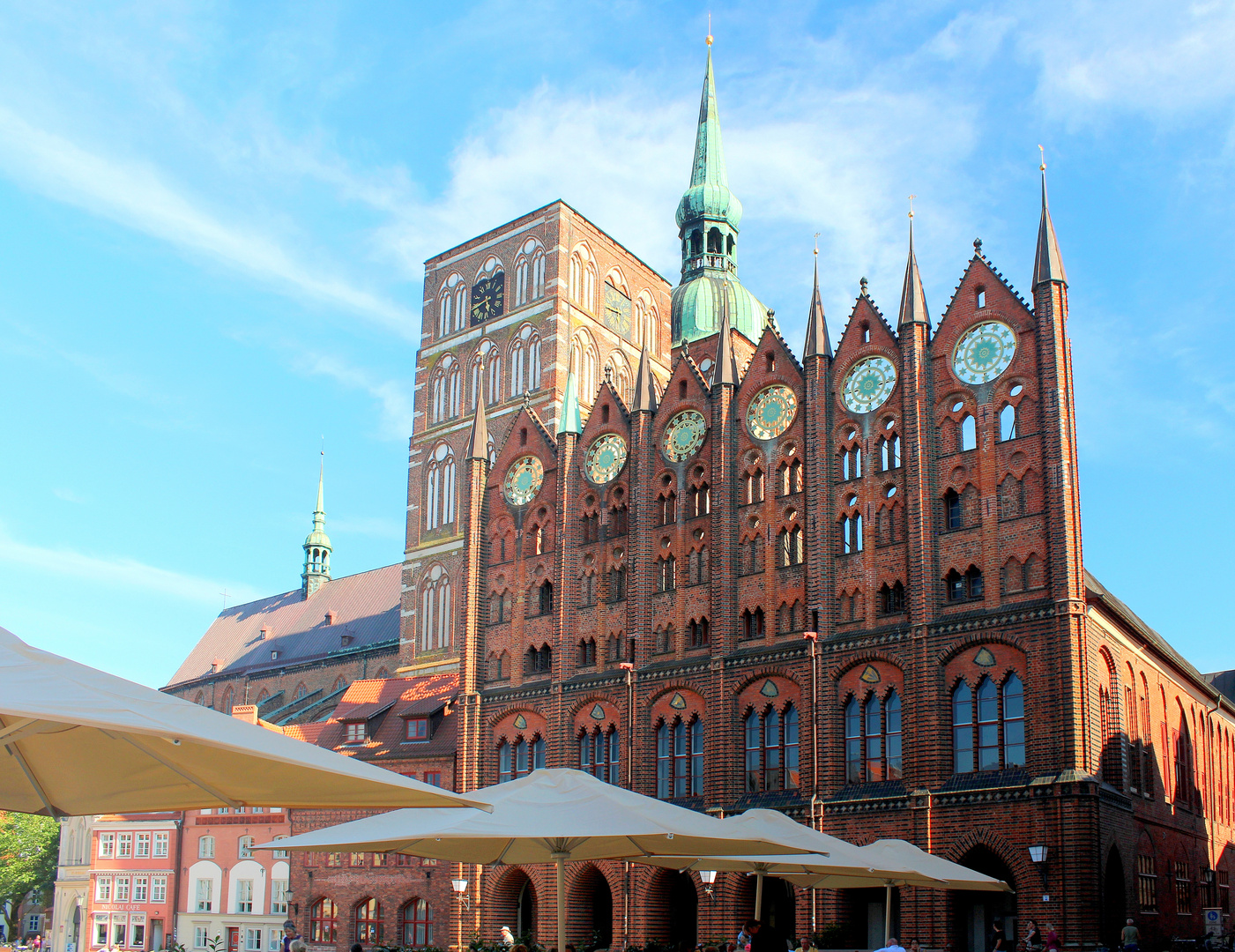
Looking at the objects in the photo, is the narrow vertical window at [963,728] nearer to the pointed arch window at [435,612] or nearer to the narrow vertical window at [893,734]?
the narrow vertical window at [893,734]

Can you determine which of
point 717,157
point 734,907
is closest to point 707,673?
point 734,907

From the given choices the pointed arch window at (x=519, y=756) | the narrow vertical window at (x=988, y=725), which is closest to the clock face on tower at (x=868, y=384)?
the narrow vertical window at (x=988, y=725)

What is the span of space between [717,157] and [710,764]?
39468mm

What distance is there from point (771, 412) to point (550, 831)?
86.5 feet

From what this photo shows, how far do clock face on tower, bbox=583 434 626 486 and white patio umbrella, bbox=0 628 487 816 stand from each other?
3214 centimetres

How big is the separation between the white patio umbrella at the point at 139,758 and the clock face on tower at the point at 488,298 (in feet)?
186

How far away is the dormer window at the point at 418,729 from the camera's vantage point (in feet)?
159

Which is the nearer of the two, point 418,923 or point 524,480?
point 418,923

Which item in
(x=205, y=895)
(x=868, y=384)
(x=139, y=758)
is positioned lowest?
(x=205, y=895)

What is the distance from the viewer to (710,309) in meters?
60.6

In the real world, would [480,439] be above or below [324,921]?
above

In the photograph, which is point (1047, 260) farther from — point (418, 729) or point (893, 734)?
point (418, 729)

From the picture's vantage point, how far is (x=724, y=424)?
38938 millimetres

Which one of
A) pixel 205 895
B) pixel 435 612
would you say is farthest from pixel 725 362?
pixel 205 895
